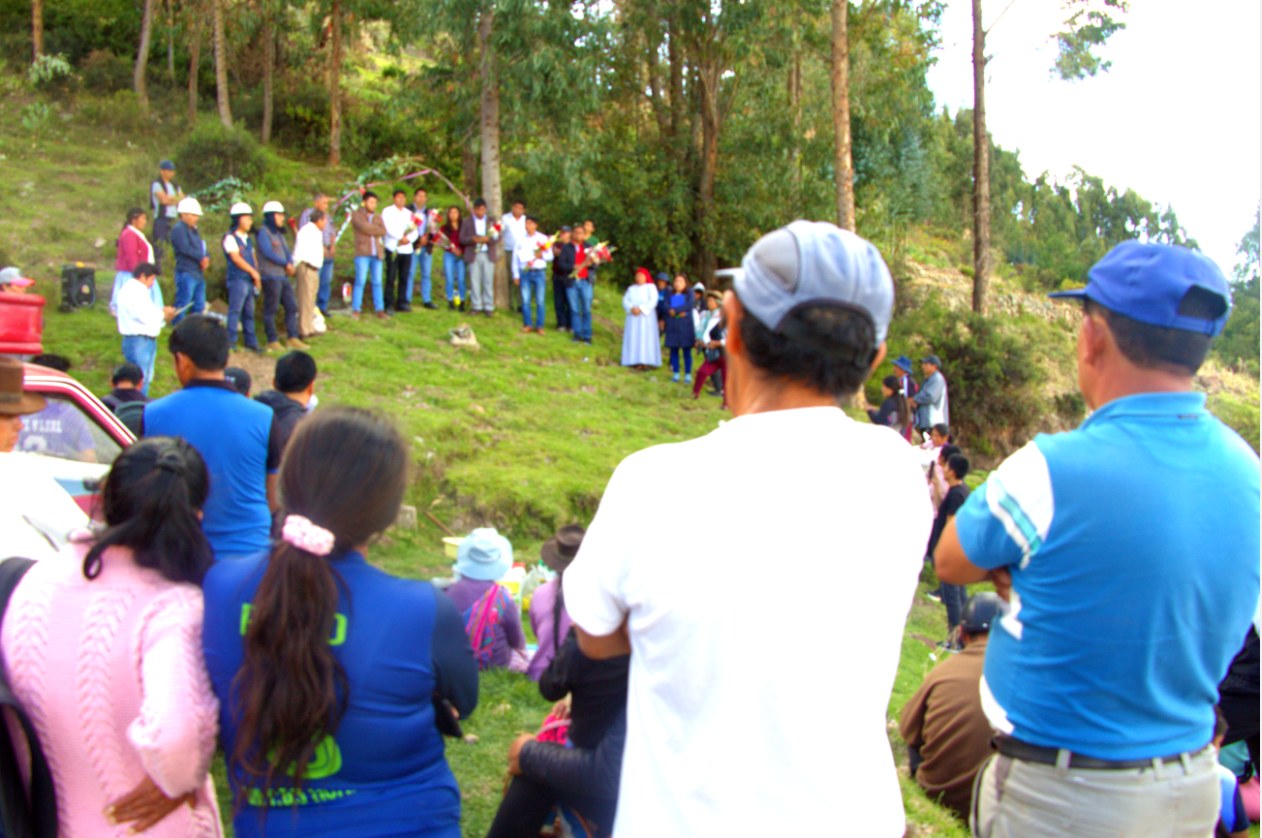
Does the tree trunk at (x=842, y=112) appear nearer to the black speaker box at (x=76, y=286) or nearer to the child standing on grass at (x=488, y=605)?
the black speaker box at (x=76, y=286)

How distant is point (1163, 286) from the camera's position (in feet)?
7.39

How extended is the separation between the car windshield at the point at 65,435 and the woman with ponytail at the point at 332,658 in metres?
3.05

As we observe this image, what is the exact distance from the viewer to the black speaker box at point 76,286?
13664 millimetres

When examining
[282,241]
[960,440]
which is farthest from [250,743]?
[960,440]

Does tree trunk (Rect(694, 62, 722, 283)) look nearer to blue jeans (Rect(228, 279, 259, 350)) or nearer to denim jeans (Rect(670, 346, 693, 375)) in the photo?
denim jeans (Rect(670, 346, 693, 375))

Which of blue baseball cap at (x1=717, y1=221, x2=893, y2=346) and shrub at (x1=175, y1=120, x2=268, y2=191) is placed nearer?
blue baseball cap at (x1=717, y1=221, x2=893, y2=346)

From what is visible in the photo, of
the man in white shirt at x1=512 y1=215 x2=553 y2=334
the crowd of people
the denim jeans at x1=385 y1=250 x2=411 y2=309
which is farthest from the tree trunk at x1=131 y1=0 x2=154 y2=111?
the crowd of people

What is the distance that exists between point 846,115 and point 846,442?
17.8 m

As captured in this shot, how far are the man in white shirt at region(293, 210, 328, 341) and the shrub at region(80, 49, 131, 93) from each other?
1528 cm

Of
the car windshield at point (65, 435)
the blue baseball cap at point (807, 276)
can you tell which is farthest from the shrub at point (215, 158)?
the blue baseball cap at point (807, 276)

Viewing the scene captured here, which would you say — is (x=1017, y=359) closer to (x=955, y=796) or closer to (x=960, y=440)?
(x=960, y=440)

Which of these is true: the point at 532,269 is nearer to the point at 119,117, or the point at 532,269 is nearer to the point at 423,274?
the point at 423,274

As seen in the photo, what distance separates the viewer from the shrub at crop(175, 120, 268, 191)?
21.8m

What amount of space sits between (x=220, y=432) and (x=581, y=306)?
13951 millimetres
